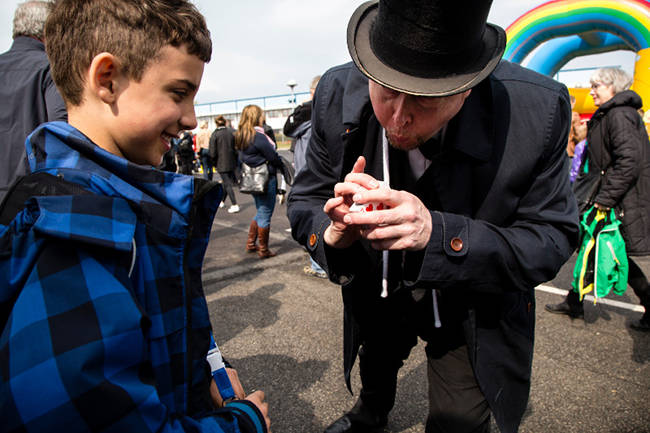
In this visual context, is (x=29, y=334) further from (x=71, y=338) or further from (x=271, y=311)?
(x=271, y=311)

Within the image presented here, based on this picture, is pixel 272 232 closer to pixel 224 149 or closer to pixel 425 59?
pixel 224 149

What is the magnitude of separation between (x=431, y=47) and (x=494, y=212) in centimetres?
64

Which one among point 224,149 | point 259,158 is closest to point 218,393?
point 259,158

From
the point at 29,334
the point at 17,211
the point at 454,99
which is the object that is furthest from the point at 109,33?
the point at 454,99

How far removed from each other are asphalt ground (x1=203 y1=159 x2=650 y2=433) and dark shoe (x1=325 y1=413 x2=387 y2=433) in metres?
0.13

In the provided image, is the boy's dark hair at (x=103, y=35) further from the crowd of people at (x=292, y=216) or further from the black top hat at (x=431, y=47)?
the black top hat at (x=431, y=47)

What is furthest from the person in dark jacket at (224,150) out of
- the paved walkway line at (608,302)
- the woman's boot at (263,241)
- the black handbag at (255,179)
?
the paved walkway line at (608,302)

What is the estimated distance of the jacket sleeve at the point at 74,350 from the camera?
0.67 m

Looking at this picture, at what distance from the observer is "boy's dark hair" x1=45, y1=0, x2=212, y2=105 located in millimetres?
951

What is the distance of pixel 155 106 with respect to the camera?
98 centimetres

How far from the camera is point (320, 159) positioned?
1.74 m

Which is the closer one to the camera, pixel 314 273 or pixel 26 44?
pixel 26 44

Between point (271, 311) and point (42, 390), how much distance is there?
123 inches

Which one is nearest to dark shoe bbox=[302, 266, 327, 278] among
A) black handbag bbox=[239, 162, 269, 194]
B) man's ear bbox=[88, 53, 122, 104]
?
black handbag bbox=[239, 162, 269, 194]
